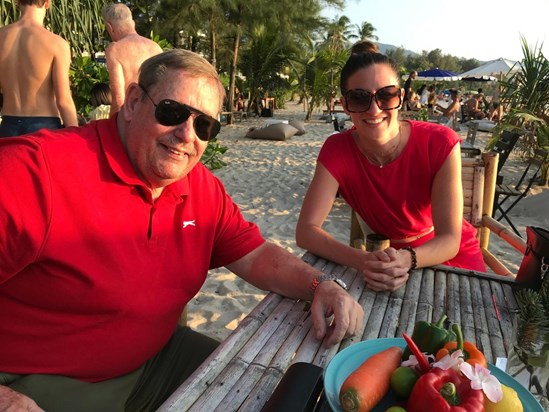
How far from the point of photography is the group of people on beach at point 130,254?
131 cm

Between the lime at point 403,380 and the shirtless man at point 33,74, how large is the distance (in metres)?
3.34

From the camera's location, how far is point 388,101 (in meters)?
2.10

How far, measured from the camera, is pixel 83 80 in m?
7.29

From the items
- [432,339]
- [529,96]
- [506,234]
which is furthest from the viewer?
[529,96]

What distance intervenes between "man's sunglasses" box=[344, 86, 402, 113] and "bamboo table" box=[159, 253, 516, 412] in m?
0.74

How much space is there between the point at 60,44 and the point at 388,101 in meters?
2.55

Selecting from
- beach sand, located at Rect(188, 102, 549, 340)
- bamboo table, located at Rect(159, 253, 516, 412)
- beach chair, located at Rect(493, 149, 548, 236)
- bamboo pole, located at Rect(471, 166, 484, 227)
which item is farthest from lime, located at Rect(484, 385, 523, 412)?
beach chair, located at Rect(493, 149, 548, 236)

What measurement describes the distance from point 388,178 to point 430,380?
148cm

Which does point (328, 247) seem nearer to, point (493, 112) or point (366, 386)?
point (366, 386)

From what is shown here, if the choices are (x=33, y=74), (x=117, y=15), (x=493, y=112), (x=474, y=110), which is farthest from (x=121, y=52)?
(x=474, y=110)

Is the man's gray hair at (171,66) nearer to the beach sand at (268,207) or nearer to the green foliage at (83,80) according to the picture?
the beach sand at (268,207)

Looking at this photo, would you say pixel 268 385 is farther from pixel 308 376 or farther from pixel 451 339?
pixel 451 339

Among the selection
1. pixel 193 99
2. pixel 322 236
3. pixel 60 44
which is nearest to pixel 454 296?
pixel 322 236

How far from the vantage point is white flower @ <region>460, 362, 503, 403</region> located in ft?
2.61
